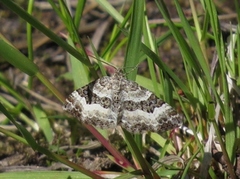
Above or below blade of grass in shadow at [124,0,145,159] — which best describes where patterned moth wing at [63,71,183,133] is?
below

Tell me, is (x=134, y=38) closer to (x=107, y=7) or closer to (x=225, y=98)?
(x=225, y=98)

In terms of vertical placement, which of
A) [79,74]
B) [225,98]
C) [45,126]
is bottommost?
[45,126]

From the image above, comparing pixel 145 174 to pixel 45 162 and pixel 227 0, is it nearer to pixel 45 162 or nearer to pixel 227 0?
pixel 45 162

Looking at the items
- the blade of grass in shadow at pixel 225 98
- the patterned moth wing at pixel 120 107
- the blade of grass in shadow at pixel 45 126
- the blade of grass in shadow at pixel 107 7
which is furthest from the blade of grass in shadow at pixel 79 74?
the blade of grass in shadow at pixel 225 98

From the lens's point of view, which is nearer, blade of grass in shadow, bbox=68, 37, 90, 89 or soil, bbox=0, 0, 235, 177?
blade of grass in shadow, bbox=68, 37, 90, 89

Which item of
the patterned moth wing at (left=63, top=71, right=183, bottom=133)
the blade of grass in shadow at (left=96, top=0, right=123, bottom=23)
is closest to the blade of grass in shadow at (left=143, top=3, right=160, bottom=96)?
the blade of grass in shadow at (left=96, top=0, right=123, bottom=23)

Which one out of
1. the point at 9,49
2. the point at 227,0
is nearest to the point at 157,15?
the point at 227,0

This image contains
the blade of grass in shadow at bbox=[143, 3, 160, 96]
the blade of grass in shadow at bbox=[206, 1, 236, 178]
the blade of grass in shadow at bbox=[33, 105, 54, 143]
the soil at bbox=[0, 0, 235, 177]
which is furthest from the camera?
the blade of grass in shadow at bbox=[33, 105, 54, 143]

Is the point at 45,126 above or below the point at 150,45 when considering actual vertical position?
below

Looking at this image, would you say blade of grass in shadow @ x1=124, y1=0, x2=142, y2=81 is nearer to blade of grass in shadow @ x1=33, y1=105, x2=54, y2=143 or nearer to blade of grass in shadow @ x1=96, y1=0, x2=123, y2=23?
blade of grass in shadow @ x1=96, y1=0, x2=123, y2=23

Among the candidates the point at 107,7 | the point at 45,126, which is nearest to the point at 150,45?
the point at 107,7

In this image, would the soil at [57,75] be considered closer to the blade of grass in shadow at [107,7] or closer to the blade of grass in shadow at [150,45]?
the blade of grass in shadow at [150,45]
